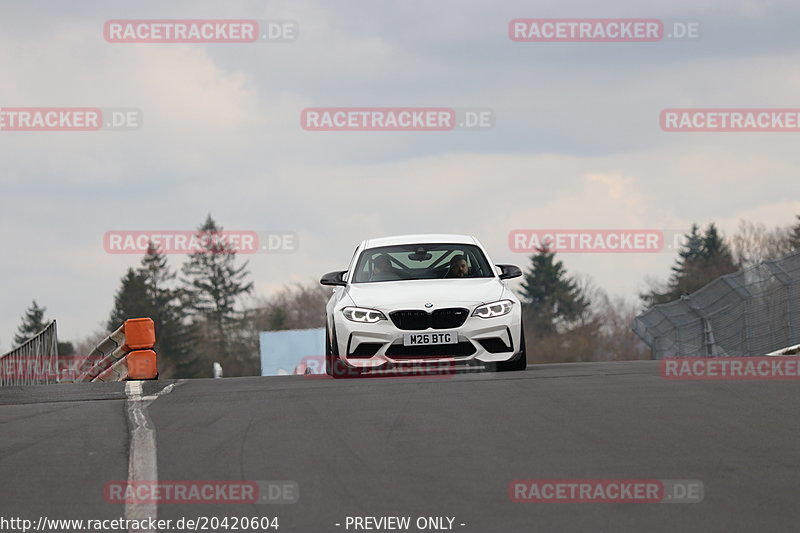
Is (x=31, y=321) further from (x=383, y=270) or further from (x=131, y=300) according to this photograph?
(x=383, y=270)

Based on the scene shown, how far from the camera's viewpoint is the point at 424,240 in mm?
15930

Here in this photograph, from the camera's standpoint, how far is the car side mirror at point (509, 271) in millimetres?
15289

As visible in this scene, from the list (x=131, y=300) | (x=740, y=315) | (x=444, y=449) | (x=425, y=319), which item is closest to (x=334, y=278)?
(x=425, y=319)

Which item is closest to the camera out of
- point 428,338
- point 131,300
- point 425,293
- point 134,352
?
point 428,338

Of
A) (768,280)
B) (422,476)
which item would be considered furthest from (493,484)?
(768,280)

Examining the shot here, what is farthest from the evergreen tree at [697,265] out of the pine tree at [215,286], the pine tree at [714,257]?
the pine tree at [215,286]

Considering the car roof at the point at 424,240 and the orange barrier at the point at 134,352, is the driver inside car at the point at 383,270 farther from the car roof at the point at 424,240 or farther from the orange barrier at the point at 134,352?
the orange barrier at the point at 134,352

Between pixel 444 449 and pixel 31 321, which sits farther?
pixel 31 321

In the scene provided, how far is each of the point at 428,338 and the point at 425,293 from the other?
579 millimetres

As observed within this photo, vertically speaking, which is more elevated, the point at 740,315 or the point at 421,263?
the point at 421,263

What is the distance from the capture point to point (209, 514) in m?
6.54

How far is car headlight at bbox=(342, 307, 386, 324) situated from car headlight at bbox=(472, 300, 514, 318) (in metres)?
1.03

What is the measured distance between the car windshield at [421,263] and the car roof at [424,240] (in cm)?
7

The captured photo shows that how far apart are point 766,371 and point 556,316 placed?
10607cm
